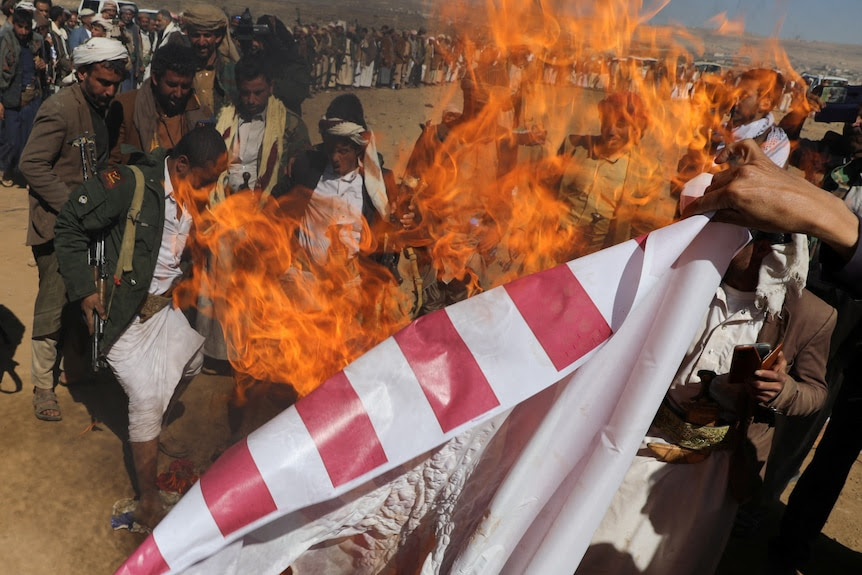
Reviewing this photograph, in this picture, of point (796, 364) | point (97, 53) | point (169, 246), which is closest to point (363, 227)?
point (169, 246)

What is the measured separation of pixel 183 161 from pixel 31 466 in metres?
2.27

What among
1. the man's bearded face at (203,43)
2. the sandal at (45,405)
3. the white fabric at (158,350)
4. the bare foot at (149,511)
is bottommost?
the sandal at (45,405)

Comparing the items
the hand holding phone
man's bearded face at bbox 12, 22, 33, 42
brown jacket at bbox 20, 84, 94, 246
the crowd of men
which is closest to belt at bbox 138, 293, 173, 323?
the crowd of men

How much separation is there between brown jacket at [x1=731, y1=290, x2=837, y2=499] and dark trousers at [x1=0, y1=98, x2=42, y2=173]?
37.9 ft

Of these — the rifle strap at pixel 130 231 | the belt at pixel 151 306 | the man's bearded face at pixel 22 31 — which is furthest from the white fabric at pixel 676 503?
the man's bearded face at pixel 22 31

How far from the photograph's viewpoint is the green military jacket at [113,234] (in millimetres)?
3871

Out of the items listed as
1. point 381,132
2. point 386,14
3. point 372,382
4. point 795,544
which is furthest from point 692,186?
point 386,14

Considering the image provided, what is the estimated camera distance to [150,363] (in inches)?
161

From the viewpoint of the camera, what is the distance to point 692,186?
2.14 metres

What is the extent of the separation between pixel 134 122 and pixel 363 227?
2087 millimetres

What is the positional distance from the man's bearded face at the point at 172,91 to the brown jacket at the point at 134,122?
0.42ft

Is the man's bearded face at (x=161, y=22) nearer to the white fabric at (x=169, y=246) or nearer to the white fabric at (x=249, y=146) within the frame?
the white fabric at (x=249, y=146)

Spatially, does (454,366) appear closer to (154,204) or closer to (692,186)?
(692,186)

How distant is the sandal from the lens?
497 centimetres
